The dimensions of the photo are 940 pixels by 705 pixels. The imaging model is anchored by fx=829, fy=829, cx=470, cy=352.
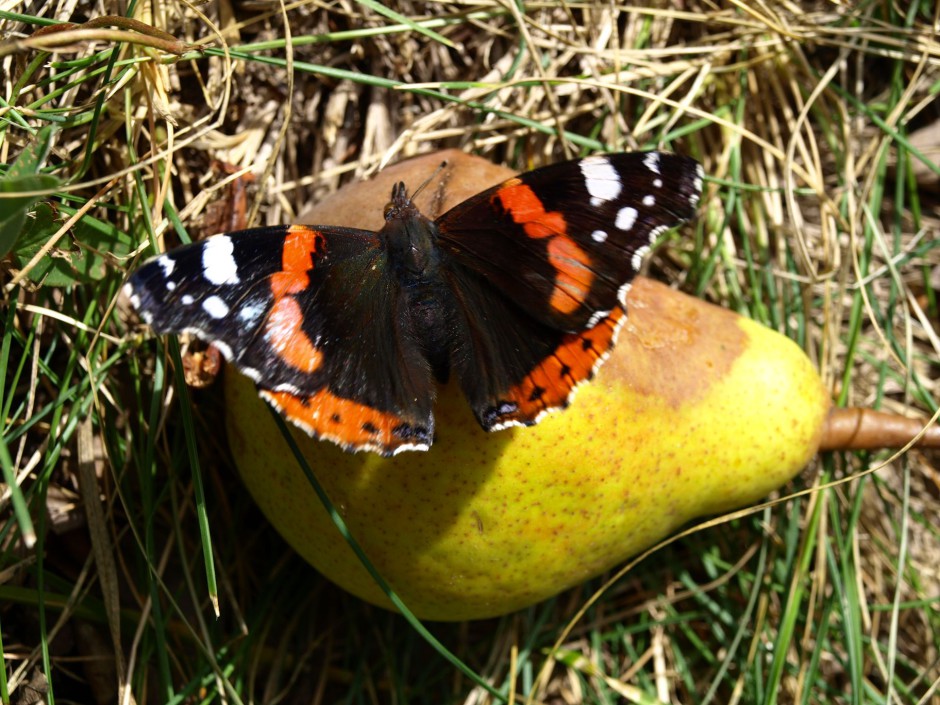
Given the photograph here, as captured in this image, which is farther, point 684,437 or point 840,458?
point 840,458

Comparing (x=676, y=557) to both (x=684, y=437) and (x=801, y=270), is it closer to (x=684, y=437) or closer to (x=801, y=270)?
(x=684, y=437)

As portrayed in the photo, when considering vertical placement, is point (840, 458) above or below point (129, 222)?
below

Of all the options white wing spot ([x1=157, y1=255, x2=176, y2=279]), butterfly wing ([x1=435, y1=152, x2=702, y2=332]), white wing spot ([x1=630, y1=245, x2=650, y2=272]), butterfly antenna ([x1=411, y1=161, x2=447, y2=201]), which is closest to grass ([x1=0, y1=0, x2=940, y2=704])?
butterfly antenna ([x1=411, y1=161, x2=447, y2=201])

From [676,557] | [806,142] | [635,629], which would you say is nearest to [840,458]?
[676,557]

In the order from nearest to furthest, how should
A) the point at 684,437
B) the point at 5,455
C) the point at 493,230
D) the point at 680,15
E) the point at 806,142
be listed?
the point at 5,455 < the point at 493,230 < the point at 684,437 < the point at 680,15 < the point at 806,142

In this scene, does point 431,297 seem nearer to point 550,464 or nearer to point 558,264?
point 558,264

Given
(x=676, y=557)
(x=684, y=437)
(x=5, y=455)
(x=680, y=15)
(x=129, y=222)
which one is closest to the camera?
(x=5, y=455)

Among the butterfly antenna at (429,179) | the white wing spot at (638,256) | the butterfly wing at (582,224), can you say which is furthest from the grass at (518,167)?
the white wing spot at (638,256)
